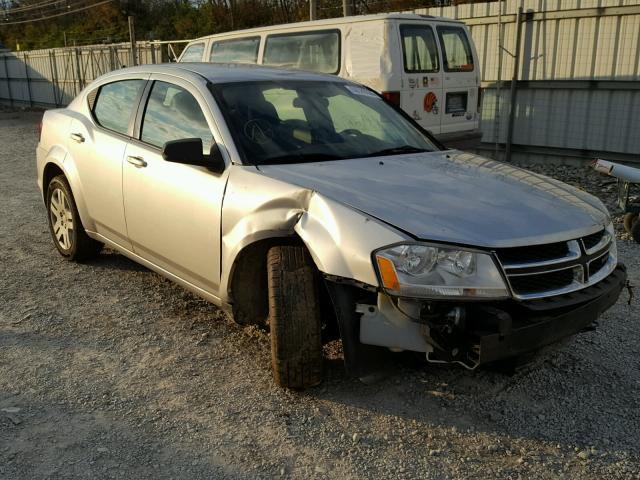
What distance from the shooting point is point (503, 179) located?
3.59 metres

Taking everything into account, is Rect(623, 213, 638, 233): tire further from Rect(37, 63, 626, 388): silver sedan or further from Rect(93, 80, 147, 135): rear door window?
Rect(93, 80, 147, 135): rear door window

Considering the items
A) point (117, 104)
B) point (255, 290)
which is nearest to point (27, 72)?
point (117, 104)

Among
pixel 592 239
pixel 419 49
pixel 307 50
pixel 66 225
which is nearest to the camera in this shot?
pixel 592 239

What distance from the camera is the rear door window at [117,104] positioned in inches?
177

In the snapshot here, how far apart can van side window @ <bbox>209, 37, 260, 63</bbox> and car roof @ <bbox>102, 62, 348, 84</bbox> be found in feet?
16.8

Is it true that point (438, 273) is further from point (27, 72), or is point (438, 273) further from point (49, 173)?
point (27, 72)

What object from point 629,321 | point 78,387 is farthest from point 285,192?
point 629,321

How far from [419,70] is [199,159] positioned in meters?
5.68

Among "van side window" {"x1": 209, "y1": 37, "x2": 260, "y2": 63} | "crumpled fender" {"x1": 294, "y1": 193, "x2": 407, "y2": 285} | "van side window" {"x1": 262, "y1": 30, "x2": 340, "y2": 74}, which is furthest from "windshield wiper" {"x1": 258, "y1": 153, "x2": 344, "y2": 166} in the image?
"van side window" {"x1": 209, "y1": 37, "x2": 260, "y2": 63}

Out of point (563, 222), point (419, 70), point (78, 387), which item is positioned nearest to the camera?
point (563, 222)

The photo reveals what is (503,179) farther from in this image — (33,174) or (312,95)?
(33,174)

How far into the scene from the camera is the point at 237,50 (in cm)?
985

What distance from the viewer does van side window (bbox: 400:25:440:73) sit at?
833cm

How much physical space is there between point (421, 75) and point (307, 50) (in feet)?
5.26
